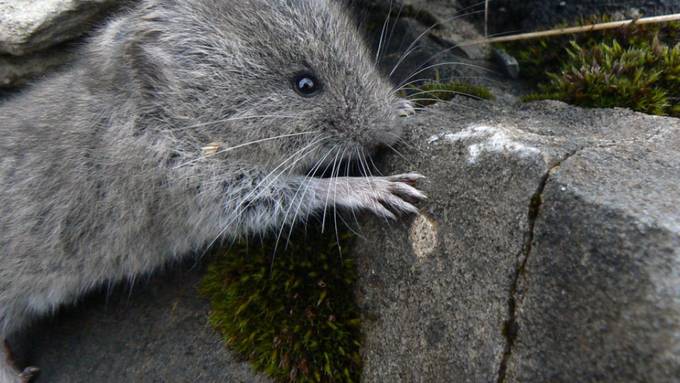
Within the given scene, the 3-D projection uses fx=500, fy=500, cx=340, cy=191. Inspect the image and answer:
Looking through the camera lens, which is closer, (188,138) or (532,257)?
(532,257)

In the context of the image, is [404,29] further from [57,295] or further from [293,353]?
[57,295]

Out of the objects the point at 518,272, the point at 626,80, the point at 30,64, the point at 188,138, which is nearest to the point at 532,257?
the point at 518,272

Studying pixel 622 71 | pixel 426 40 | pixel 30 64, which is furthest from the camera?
pixel 426 40

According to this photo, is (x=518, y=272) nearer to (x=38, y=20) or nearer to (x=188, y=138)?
(x=188, y=138)

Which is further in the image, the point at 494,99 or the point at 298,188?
the point at 494,99

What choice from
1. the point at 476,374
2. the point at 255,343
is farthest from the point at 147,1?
the point at 476,374

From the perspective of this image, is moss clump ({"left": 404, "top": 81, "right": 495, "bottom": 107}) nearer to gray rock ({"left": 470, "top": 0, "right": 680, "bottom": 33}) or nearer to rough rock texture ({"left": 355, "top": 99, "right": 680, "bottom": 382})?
rough rock texture ({"left": 355, "top": 99, "right": 680, "bottom": 382})
